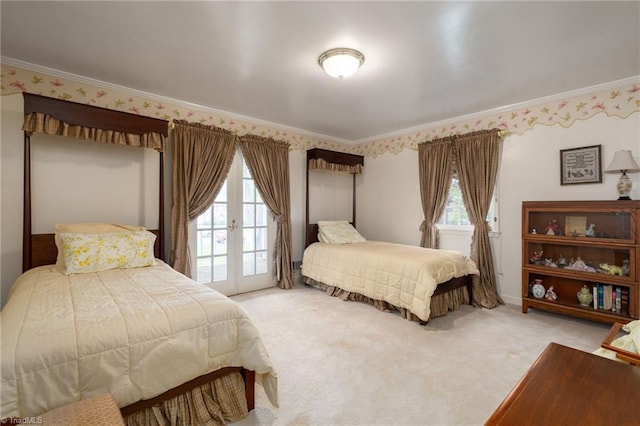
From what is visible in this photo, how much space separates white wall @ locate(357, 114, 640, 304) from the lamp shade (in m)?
0.19

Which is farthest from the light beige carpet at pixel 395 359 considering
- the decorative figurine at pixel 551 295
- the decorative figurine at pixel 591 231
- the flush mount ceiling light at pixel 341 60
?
the flush mount ceiling light at pixel 341 60

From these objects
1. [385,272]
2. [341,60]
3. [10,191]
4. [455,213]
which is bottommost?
[385,272]

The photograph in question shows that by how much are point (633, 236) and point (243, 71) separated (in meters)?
3.97

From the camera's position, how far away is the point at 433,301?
125 inches

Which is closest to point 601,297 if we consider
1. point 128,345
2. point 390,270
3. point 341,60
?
point 390,270

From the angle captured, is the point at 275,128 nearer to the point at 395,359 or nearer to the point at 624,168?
the point at 395,359

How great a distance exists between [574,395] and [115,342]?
1.69 m

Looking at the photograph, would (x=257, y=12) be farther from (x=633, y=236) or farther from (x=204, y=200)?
(x=633, y=236)

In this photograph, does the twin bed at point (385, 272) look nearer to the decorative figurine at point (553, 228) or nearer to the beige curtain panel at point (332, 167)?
the beige curtain panel at point (332, 167)

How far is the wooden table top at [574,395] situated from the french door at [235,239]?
3610 mm

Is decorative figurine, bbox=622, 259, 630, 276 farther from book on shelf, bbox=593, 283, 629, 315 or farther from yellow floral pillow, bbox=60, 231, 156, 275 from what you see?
yellow floral pillow, bbox=60, 231, 156, 275

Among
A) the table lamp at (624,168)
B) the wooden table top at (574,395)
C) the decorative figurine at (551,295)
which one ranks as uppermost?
the table lamp at (624,168)

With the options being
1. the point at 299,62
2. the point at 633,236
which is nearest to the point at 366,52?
the point at 299,62

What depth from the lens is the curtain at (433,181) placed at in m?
4.16
